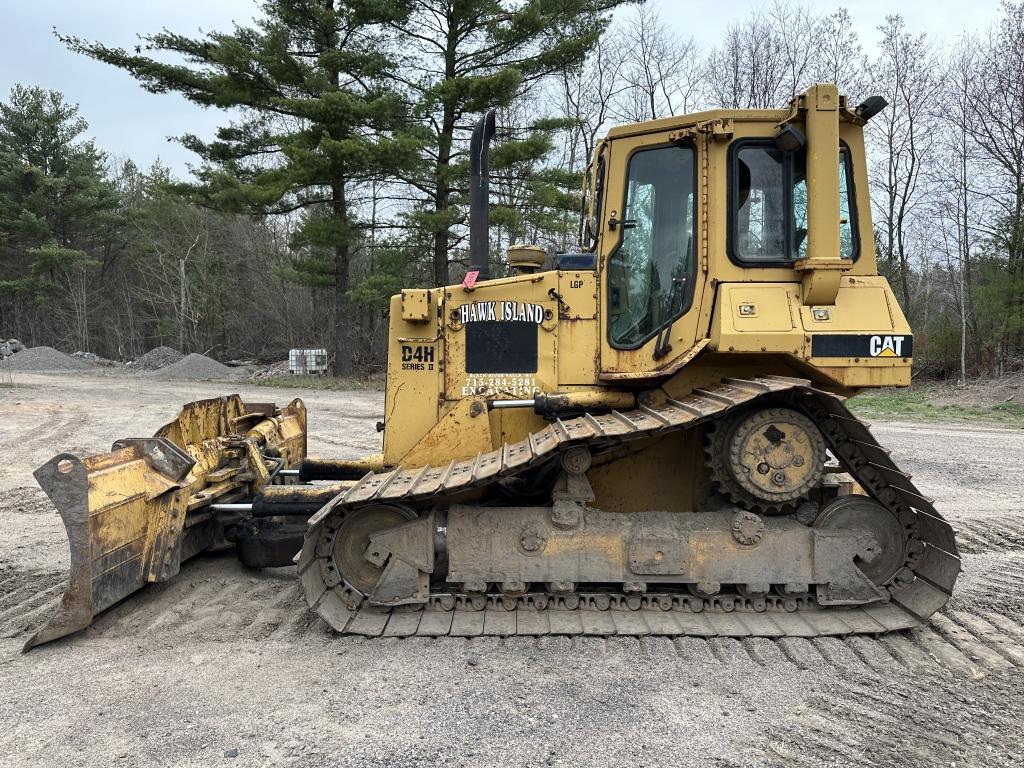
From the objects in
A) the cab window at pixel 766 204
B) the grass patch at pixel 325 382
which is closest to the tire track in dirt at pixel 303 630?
the cab window at pixel 766 204

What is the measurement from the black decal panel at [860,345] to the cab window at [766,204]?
0.53 metres

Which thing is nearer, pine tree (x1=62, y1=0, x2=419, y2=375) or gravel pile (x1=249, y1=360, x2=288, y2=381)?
pine tree (x1=62, y1=0, x2=419, y2=375)

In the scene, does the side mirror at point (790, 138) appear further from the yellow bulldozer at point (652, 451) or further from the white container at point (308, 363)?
the white container at point (308, 363)

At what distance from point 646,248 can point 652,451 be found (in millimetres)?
1275

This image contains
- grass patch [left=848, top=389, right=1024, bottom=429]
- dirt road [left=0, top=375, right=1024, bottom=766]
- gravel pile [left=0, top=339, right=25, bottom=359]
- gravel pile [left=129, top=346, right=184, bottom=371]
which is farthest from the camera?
gravel pile [left=0, top=339, right=25, bottom=359]

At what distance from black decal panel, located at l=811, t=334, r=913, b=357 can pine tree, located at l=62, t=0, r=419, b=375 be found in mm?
14510

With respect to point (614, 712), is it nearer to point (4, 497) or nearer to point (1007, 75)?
point (4, 497)

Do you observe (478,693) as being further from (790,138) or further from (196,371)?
(196,371)

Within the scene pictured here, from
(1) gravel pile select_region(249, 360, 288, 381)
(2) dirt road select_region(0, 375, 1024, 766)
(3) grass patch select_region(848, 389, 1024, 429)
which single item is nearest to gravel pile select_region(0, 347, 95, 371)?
(1) gravel pile select_region(249, 360, 288, 381)

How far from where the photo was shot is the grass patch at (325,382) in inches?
838

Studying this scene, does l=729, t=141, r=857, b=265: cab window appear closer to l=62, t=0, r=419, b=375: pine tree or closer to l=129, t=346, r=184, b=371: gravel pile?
l=62, t=0, r=419, b=375: pine tree

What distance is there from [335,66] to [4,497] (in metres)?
15.0

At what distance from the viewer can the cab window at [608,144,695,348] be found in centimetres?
411

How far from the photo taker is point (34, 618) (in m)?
4.03
